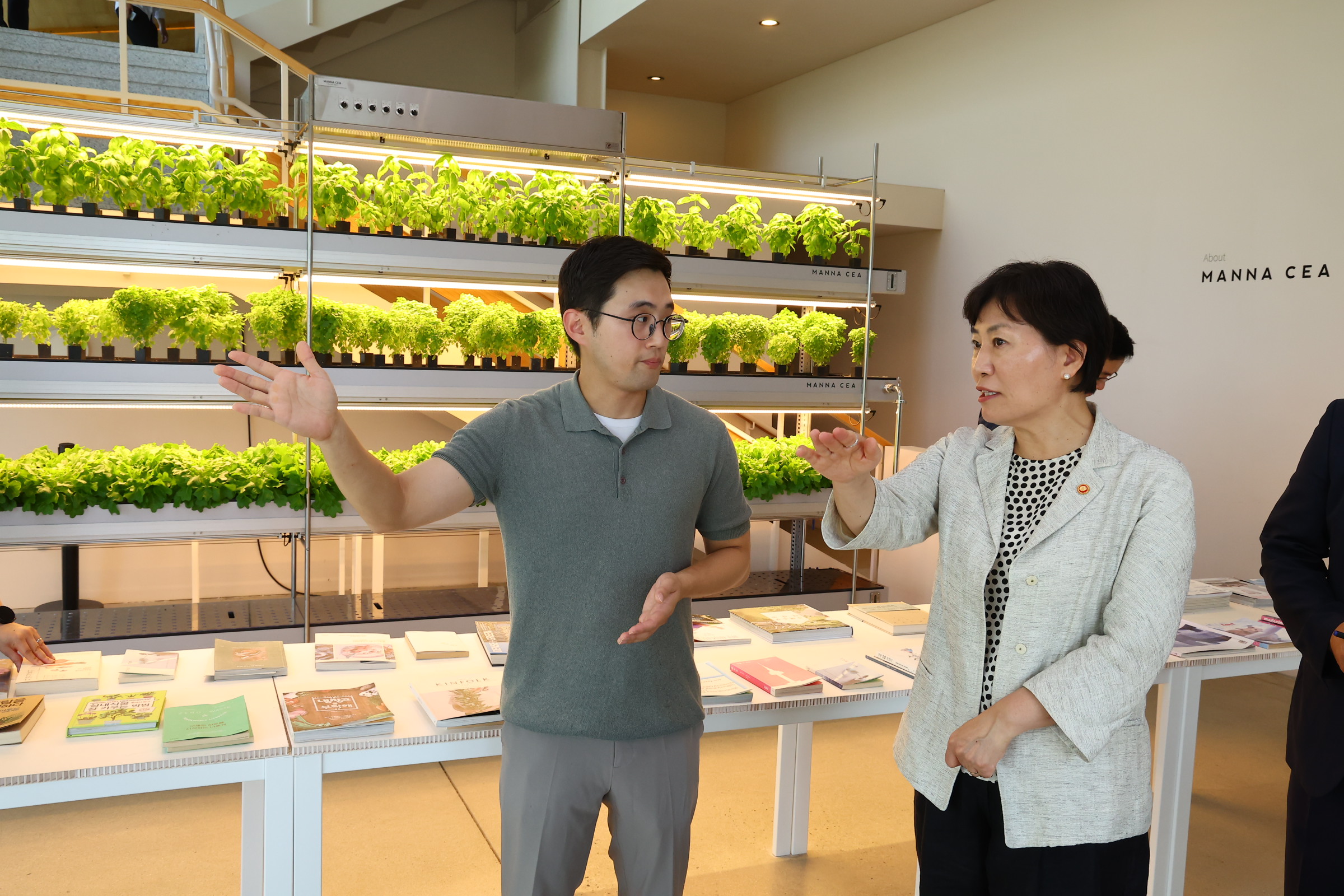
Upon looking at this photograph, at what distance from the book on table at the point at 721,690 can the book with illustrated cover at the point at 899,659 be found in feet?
1.60

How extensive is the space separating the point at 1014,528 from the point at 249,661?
6.11 feet

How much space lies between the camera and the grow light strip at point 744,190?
4676 mm

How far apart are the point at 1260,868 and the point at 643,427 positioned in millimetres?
2912

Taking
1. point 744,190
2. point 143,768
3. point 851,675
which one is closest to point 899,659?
point 851,675

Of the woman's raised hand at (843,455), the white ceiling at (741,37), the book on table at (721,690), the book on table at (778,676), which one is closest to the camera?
the woman's raised hand at (843,455)

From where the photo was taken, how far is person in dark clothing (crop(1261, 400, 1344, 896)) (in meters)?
1.86

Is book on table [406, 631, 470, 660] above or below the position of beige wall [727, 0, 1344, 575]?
below

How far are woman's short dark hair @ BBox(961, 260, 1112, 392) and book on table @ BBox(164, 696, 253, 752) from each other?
168 cm

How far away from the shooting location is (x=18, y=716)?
75.2 inches

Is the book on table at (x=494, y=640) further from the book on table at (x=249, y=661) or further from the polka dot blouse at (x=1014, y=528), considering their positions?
the polka dot blouse at (x=1014, y=528)

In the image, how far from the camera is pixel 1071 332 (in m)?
1.58

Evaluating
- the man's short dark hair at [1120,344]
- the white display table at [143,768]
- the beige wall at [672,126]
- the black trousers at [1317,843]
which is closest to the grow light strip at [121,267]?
the white display table at [143,768]

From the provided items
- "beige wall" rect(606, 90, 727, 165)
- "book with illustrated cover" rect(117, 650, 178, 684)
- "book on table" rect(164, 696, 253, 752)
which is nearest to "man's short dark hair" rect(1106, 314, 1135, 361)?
"book on table" rect(164, 696, 253, 752)

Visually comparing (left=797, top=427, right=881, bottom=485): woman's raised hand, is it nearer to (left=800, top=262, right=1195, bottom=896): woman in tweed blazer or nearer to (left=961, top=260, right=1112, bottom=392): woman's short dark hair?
(left=800, top=262, right=1195, bottom=896): woman in tweed blazer
